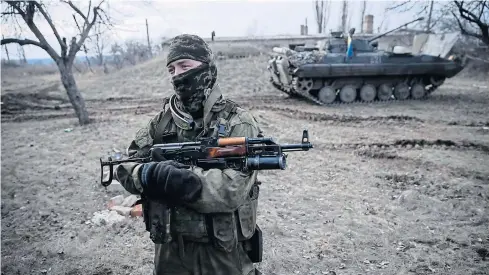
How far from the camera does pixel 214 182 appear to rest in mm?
1790

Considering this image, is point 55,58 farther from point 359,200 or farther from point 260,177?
point 359,200

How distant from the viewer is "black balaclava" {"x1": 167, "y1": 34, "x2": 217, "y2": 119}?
2.10m

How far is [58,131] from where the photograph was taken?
32.4 ft

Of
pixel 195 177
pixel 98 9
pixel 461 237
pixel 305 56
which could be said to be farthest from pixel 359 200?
pixel 98 9

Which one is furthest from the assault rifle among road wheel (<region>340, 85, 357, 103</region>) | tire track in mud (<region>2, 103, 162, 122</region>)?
road wheel (<region>340, 85, 357, 103</region>)

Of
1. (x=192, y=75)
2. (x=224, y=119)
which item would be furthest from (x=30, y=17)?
(x=224, y=119)

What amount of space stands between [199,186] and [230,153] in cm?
26

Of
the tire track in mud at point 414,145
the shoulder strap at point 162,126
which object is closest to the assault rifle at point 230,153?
the shoulder strap at point 162,126

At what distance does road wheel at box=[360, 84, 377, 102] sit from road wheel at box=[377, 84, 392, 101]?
0.25 m

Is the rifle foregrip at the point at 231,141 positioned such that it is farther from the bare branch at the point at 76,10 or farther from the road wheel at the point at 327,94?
the road wheel at the point at 327,94

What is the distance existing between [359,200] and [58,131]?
26.5 ft

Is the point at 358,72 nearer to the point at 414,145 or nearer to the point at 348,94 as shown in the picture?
the point at 348,94

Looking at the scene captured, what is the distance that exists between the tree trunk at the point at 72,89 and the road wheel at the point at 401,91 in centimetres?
1016

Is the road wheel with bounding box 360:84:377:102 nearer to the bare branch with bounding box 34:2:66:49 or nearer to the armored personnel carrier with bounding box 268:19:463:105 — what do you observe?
the armored personnel carrier with bounding box 268:19:463:105
